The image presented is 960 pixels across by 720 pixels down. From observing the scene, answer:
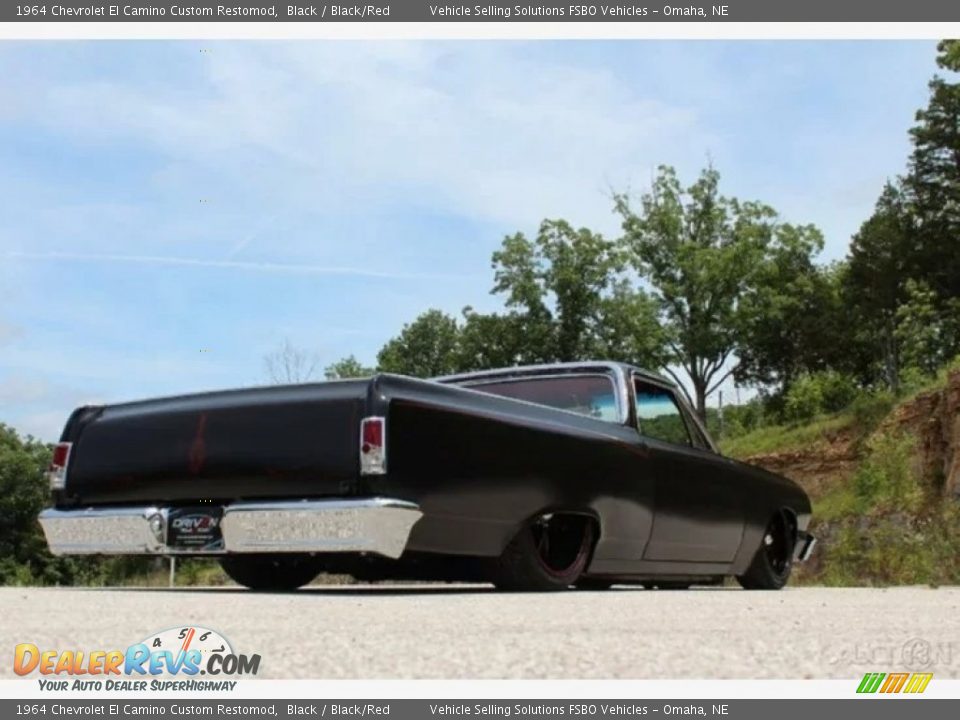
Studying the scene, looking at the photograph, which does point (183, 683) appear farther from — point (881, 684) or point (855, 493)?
point (855, 493)

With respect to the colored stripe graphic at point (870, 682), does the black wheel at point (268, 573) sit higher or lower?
lower

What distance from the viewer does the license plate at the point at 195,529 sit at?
23.2 ft

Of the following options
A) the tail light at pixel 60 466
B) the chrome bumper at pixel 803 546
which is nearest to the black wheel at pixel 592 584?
the chrome bumper at pixel 803 546

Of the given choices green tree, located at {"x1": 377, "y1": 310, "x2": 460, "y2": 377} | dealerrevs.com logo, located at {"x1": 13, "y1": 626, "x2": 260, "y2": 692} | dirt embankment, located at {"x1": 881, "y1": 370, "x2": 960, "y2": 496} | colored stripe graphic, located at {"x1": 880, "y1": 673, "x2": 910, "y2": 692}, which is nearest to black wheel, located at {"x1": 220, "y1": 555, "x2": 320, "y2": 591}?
dealerrevs.com logo, located at {"x1": 13, "y1": 626, "x2": 260, "y2": 692}

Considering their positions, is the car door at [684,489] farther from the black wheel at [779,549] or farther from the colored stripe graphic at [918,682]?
the colored stripe graphic at [918,682]

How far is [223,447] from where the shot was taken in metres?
7.25

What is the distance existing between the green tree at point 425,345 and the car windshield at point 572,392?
64.2 metres

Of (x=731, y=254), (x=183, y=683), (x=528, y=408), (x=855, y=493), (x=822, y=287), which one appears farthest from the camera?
(x=822, y=287)

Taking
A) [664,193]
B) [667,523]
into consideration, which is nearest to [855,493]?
[664,193]

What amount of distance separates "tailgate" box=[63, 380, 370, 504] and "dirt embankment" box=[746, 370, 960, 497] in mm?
25447

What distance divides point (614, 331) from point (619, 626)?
55.7 meters

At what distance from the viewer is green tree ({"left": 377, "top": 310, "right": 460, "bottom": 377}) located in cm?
7431
